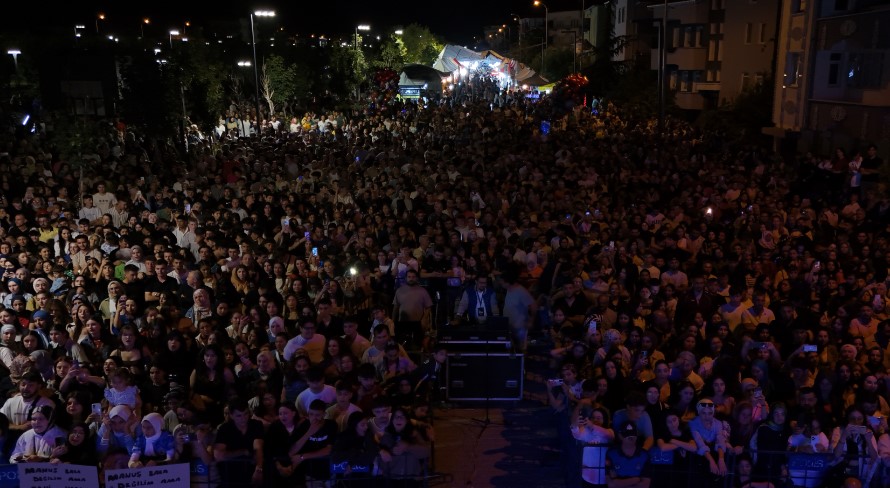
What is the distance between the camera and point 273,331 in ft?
27.9

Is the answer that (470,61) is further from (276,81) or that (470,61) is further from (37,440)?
(37,440)

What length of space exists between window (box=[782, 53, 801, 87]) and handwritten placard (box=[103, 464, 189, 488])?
25927mm

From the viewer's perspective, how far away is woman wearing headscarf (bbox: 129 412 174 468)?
622 centimetres

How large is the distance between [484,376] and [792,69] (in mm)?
22839

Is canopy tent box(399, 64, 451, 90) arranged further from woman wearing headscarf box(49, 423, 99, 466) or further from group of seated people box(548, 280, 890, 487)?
woman wearing headscarf box(49, 423, 99, 466)

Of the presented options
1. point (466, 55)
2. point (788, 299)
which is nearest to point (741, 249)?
point (788, 299)

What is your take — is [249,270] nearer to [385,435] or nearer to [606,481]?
[385,435]

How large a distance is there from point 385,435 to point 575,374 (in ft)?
6.85

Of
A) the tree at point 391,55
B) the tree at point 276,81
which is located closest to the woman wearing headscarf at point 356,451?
the tree at point 276,81

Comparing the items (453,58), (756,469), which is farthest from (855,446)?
(453,58)

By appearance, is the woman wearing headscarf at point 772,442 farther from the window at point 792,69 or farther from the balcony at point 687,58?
the balcony at point 687,58

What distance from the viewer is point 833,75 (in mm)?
24453

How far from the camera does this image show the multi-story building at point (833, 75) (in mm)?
21781

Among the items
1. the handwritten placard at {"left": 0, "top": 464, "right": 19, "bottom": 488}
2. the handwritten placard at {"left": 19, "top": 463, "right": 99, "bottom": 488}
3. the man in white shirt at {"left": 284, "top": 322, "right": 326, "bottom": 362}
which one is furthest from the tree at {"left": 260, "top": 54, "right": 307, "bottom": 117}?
the handwritten placard at {"left": 19, "top": 463, "right": 99, "bottom": 488}
